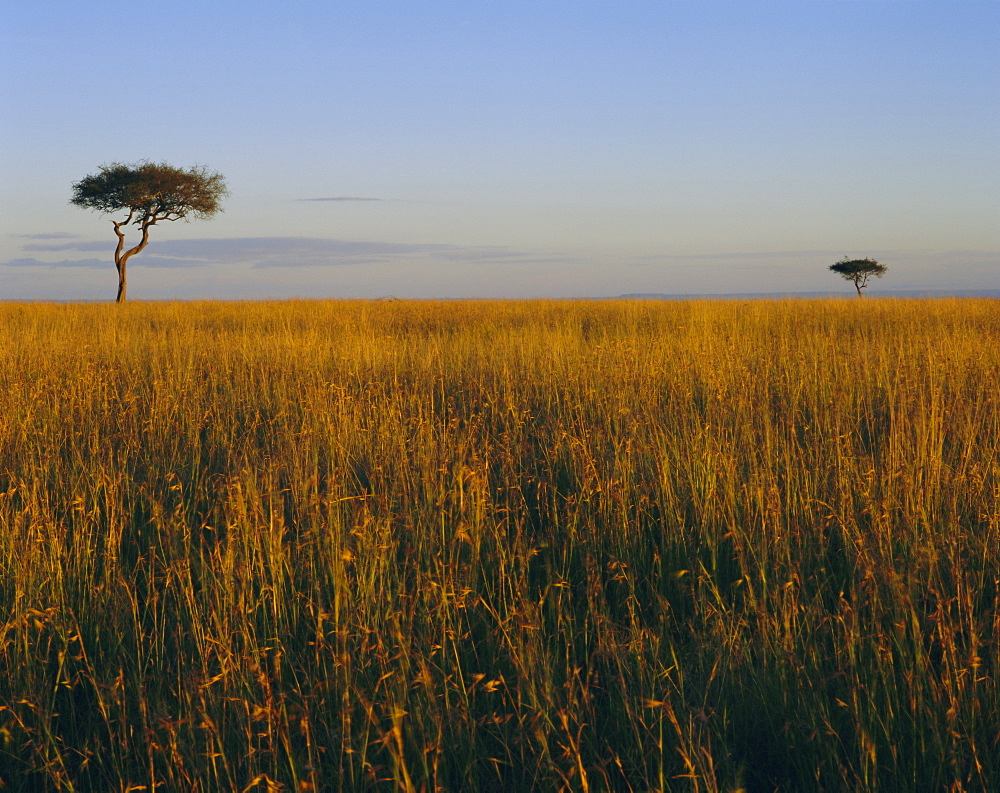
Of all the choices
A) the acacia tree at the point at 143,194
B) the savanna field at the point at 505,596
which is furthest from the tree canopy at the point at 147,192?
the savanna field at the point at 505,596

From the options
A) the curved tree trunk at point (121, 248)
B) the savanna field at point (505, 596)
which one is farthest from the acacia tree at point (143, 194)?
the savanna field at point (505, 596)

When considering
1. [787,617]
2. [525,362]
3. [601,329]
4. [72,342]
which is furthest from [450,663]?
[601,329]

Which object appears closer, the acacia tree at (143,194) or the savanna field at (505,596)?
the savanna field at (505,596)

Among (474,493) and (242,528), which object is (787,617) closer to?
(474,493)

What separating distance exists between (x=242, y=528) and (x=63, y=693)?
856mm

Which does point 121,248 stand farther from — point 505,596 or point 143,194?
point 505,596

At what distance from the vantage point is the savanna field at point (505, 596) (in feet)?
5.85

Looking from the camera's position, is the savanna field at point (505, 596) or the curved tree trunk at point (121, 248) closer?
the savanna field at point (505, 596)

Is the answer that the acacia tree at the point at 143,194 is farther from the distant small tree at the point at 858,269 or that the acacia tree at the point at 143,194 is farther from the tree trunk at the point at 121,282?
the distant small tree at the point at 858,269

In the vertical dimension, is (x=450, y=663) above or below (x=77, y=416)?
below

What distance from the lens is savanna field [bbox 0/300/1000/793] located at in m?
1.78

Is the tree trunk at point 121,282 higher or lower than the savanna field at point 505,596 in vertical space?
higher

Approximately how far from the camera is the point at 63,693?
2262 millimetres

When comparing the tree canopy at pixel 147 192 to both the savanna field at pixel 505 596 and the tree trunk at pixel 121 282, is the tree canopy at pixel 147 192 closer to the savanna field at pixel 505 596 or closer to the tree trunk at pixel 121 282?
the tree trunk at pixel 121 282
